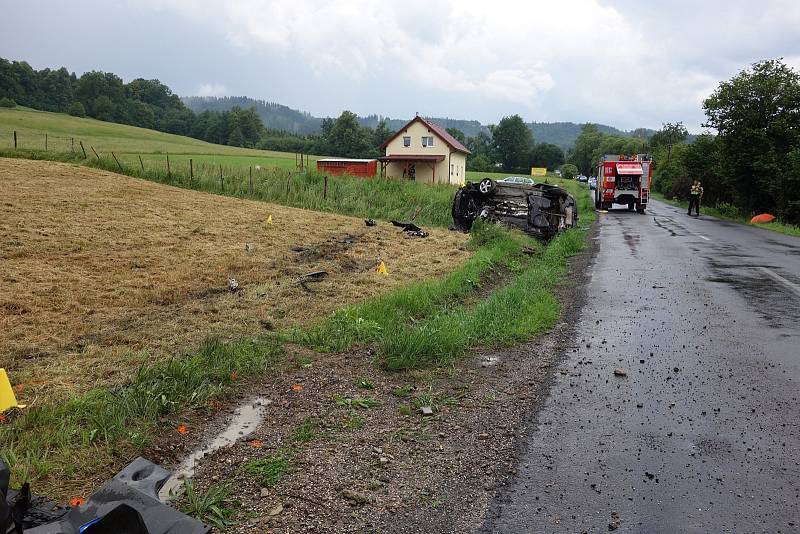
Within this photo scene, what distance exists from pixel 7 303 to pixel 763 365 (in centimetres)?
865

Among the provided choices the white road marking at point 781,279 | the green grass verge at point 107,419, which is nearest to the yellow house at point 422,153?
the white road marking at point 781,279

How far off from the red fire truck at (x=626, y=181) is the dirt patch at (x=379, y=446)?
26508 mm

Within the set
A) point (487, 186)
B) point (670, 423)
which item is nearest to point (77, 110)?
point (487, 186)

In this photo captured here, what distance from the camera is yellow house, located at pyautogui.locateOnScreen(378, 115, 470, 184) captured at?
57312 mm

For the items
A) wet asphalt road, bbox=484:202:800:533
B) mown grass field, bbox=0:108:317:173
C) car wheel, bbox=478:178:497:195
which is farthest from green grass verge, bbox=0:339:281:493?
mown grass field, bbox=0:108:317:173

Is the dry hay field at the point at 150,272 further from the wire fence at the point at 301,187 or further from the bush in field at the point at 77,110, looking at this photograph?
the bush in field at the point at 77,110

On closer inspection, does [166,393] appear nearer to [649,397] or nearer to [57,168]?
[649,397]

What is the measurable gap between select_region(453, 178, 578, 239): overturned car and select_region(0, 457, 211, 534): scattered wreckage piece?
15451 mm

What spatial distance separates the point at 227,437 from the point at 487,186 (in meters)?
14.8

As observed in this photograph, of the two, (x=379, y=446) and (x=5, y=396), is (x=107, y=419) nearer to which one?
(x=5, y=396)

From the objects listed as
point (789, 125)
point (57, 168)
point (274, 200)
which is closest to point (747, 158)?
point (789, 125)

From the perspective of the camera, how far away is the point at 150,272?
10.2 meters

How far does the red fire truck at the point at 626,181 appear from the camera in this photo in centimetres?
3003

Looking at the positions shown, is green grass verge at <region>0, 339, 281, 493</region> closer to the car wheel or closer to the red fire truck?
the car wheel
